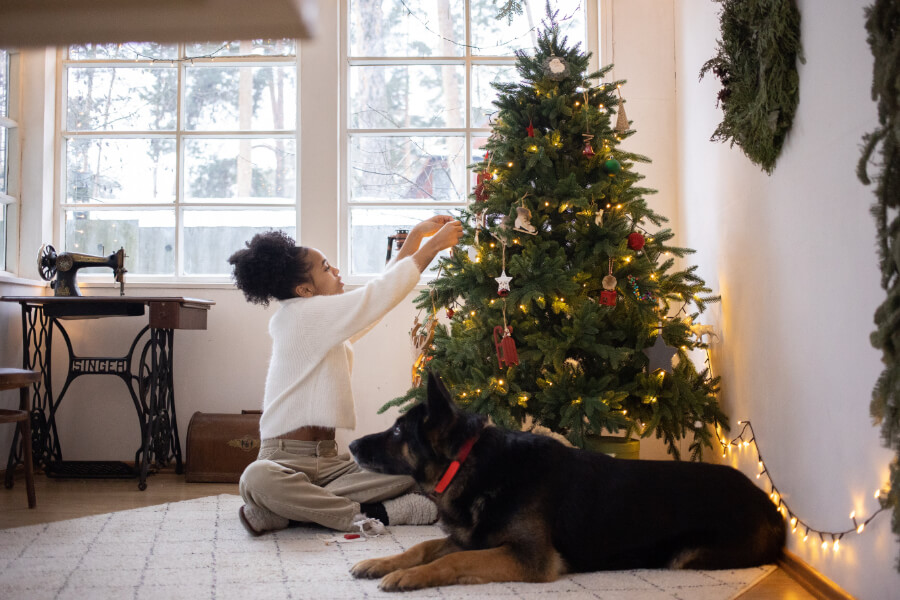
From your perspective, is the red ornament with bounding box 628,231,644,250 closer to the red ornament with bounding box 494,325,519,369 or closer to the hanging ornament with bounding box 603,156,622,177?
the hanging ornament with bounding box 603,156,622,177

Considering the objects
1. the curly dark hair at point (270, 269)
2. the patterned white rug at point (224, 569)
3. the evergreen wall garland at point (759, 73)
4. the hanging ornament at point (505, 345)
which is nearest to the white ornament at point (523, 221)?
the hanging ornament at point (505, 345)

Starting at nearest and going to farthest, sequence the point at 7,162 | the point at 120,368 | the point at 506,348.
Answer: the point at 506,348, the point at 120,368, the point at 7,162

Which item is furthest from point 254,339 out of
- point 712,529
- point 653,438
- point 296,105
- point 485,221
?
point 712,529

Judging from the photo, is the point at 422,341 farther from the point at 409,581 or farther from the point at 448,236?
the point at 409,581

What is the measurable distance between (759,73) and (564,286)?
90 centimetres

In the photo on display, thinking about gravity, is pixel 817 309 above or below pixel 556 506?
above

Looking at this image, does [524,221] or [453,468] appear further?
[524,221]

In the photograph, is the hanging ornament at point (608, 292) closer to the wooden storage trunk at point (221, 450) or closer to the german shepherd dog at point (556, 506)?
the german shepherd dog at point (556, 506)

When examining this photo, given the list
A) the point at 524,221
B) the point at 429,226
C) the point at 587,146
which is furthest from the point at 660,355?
the point at 429,226

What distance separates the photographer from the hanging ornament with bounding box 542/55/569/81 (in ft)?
9.38

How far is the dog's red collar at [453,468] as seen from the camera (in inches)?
84.4

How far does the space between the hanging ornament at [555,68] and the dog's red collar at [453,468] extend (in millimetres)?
1454

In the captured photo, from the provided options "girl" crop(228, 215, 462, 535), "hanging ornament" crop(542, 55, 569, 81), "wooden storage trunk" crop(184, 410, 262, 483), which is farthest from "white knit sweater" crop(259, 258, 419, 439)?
"wooden storage trunk" crop(184, 410, 262, 483)

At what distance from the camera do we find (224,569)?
2.24m
